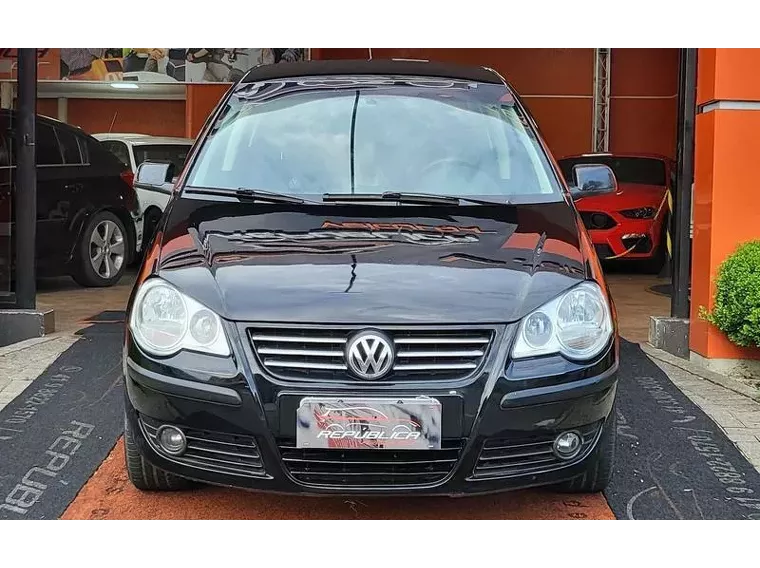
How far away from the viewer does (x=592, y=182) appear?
4059mm

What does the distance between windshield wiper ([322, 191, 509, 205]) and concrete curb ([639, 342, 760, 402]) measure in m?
2.18

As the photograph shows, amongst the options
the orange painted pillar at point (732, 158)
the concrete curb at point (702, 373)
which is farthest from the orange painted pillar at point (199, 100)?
the orange painted pillar at point (732, 158)

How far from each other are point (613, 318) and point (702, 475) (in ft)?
3.42

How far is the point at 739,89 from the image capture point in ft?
17.1

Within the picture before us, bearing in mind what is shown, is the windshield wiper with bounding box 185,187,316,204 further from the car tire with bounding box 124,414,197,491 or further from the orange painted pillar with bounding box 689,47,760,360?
the orange painted pillar with bounding box 689,47,760,360

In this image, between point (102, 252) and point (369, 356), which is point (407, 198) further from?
point (102, 252)

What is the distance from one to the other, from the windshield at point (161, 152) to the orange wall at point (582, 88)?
6.14m

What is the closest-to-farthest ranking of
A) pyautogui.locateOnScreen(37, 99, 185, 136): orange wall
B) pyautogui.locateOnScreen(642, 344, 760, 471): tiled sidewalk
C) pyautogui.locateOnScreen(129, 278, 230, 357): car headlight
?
pyautogui.locateOnScreen(129, 278, 230, 357): car headlight → pyautogui.locateOnScreen(642, 344, 760, 471): tiled sidewalk → pyautogui.locateOnScreen(37, 99, 185, 136): orange wall

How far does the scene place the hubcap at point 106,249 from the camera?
8.47 metres

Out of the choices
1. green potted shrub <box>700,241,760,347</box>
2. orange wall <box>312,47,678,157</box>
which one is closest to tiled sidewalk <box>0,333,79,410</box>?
green potted shrub <box>700,241,760,347</box>

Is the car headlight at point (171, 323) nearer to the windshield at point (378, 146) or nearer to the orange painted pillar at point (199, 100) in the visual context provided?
the windshield at point (378, 146)

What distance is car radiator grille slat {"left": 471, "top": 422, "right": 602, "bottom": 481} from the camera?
277 centimetres
